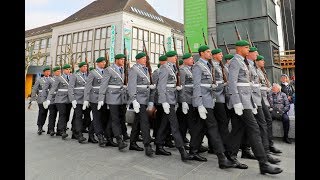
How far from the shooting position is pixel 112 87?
18.7 ft

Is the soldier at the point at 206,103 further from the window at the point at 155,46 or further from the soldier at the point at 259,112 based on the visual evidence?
the window at the point at 155,46

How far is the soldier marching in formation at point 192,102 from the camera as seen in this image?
4.13 meters

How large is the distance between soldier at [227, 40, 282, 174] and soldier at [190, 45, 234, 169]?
0.97 feet

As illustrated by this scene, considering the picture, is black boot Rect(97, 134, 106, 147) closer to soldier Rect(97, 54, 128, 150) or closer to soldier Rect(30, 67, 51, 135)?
soldier Rect(97, 54, 128, 150)

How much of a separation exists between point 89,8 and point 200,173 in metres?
41.1

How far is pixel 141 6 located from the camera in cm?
3941

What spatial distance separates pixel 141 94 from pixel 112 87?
0.86m

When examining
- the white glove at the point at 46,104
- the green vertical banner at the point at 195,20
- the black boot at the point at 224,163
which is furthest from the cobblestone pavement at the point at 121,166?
the green vertical banner at the point at 195,20

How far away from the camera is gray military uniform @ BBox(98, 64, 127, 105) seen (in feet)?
18.6

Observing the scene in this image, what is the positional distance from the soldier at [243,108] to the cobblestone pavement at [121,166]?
10.9 inches

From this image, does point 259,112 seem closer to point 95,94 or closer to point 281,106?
point 281,106

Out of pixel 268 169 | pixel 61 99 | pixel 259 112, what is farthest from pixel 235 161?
pixel 61 99

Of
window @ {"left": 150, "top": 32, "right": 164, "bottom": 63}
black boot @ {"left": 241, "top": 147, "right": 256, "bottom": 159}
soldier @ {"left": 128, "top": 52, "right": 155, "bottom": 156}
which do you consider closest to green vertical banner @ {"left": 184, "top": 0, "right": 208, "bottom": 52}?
soldier @ {"left": 128, "top": 52, "right": 155, "bottom": 156}
